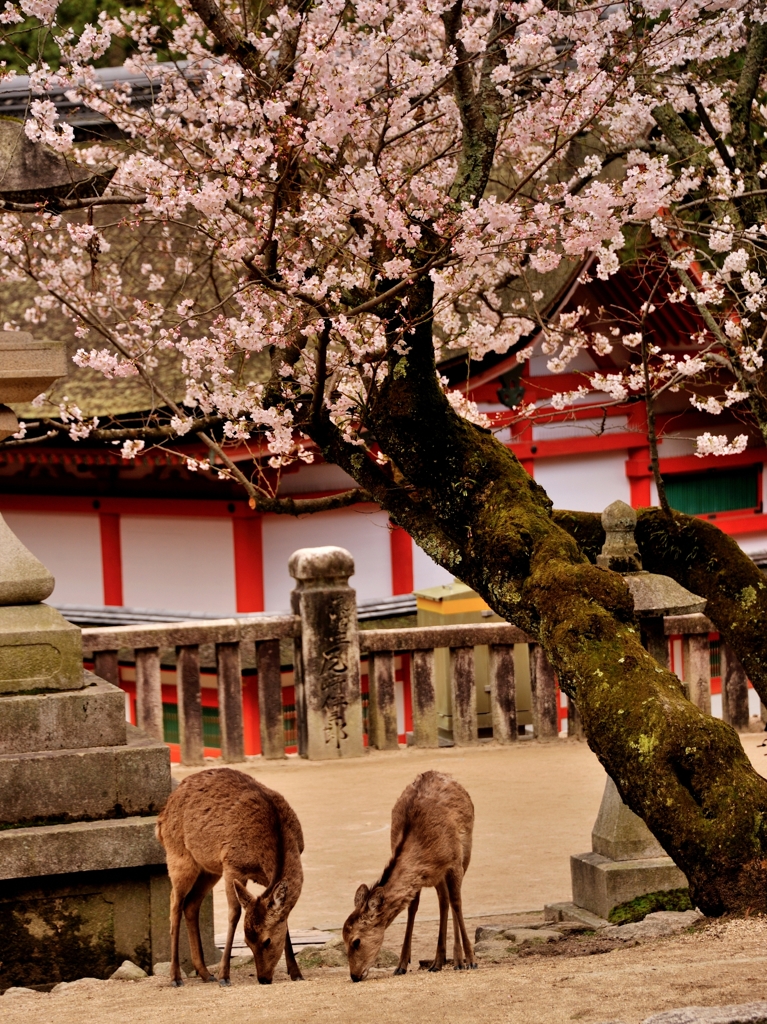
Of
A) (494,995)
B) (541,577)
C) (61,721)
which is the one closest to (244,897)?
(494,995)

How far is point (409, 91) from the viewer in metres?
6.76

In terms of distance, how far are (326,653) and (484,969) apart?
16.9 feet

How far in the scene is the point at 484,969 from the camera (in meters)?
4.38

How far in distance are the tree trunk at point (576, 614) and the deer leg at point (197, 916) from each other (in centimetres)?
153

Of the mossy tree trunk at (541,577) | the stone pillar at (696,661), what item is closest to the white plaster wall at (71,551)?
the stone pillar at (696,661)

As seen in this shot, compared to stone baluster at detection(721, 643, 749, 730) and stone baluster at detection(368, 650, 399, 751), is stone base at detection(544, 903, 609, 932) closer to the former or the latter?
stone baluster at detection(368, 650, 399, 751)

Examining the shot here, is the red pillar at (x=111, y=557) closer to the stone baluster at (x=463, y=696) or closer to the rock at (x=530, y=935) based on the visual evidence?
the stone baluster at (x=463, y=696)

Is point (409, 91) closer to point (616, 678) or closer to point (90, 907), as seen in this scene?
point (616, 678)

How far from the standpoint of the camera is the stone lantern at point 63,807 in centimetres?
510

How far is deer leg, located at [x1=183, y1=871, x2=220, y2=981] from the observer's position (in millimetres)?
4727

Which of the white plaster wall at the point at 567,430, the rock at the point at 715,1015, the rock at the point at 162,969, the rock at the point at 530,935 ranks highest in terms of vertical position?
the white plaster wall at the point at 567,430

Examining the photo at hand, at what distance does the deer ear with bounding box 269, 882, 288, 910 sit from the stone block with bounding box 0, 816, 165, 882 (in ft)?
3.40

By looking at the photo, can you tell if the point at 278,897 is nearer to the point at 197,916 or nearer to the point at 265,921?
the point at 265,921

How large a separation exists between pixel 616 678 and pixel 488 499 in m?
1.12
